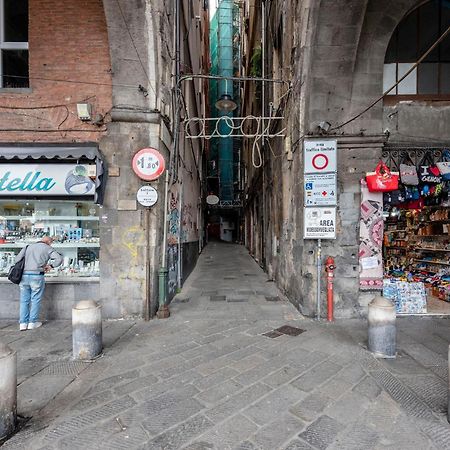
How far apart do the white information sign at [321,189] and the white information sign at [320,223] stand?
148 millimetres

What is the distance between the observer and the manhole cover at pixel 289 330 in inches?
205

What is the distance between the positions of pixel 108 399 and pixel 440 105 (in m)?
8.07

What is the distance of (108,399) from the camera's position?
3227 millimetres

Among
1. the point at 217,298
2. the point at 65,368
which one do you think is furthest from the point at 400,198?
the point at 65,368

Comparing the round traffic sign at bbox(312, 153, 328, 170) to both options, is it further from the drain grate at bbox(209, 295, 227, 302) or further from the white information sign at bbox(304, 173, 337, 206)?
the drain grate at bbox(209, 295, 227, 302)

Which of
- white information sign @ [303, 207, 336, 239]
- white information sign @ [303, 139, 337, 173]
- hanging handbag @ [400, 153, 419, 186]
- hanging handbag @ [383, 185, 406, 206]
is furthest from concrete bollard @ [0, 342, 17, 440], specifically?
hanging handbag @ [400, 153, 419, 186]

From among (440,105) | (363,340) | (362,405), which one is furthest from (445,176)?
(362,405)

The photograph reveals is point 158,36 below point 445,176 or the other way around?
the other way around

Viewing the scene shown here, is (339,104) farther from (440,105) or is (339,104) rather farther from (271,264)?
(271,264)

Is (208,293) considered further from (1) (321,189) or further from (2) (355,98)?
(2) (355,98)

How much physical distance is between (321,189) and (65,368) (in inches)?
214

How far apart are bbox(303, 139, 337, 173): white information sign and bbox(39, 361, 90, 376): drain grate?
209 inches

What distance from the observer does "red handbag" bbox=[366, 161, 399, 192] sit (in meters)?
5.77

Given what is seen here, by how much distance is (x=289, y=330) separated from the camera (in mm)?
5352
